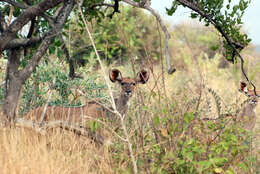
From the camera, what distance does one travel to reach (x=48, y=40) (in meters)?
4.71

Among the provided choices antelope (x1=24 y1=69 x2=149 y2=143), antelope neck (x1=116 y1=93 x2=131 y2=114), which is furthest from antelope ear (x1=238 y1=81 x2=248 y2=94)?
antelope neck (x1=116 y1=93 x2=131 y2=114)

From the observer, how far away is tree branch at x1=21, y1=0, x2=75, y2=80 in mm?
4559

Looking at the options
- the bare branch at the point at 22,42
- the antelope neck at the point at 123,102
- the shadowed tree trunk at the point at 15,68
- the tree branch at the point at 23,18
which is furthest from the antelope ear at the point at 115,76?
the tree branch at the point at 23,18

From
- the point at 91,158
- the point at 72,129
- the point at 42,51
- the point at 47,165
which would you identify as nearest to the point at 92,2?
the point at 42,51

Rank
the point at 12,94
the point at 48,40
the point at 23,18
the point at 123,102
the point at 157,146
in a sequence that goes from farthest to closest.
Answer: the point at 123,102 → the point at 48,40 → the point at 12,94 → the point at 23,18 → the point at 157,146

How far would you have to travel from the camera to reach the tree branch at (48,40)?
4.56 m

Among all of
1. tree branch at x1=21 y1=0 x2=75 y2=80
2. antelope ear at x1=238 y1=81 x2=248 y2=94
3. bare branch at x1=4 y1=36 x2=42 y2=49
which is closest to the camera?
tree branch at x1=21 y1=0 x2=75 y2=80

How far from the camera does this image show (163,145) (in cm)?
384

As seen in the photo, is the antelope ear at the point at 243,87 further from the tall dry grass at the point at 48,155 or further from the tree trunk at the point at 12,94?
the tree trunk at the point at 12,94

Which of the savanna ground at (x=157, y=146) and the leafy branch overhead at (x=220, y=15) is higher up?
the leafy branch overhead at (x=220, y=15)

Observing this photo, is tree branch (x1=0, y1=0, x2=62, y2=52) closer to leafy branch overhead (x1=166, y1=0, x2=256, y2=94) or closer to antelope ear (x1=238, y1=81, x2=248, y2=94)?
leafy branch overhead (x1=166, y1=0, x2=256, y2=94)

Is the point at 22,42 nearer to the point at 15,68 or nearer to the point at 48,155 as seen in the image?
the point at 15,68

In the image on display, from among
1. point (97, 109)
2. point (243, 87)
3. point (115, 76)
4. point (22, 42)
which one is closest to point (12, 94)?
point (22, 42)

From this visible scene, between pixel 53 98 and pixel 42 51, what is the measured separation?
9.04 feet
